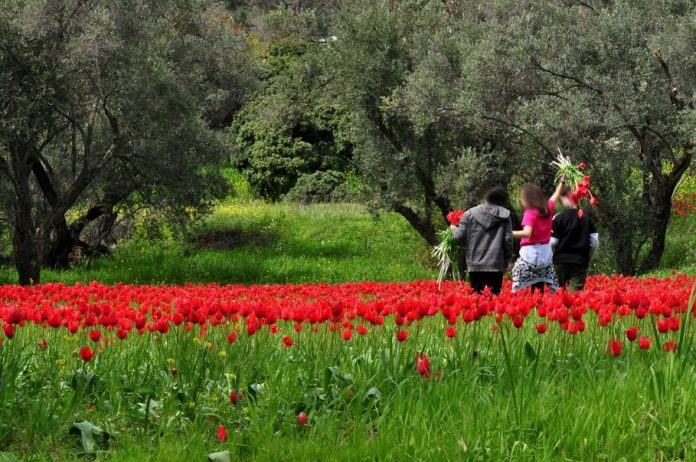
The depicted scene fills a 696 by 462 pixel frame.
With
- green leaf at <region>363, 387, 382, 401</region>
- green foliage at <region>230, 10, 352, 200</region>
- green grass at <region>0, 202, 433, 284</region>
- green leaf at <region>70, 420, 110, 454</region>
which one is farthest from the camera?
green foliage at <region>230, 10, 352, 200</region>

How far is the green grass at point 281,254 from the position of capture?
24953mm

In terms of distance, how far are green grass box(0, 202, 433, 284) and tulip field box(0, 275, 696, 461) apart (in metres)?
17.8

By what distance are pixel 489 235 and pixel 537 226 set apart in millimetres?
630

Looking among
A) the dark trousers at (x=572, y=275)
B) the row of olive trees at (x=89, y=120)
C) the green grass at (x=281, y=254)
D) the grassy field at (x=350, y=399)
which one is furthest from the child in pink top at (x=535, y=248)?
the green grass at (x=281, y=254)

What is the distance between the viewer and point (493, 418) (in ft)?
13.5

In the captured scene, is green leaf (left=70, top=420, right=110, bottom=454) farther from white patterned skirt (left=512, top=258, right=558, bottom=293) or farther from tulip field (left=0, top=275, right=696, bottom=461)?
white patterned skirt (left=512, top=258, right=558, bottom=293)

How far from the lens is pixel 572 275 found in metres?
11.6

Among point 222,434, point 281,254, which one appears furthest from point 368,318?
point 281,254

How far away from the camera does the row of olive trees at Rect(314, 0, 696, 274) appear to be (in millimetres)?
20328

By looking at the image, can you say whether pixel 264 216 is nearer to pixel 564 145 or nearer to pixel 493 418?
pixel 564 145

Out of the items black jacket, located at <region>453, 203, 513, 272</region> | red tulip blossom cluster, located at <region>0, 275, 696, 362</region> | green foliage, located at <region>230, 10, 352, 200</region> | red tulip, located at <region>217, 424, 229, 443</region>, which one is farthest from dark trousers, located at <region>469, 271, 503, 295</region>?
green foliage, located at <region>230, 10, 352, 200</region>

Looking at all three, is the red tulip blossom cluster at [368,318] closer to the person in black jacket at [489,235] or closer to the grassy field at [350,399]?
the grassy field at [350,399]

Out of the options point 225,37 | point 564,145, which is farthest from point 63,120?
point 225,37

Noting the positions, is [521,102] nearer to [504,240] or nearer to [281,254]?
[281,254]
